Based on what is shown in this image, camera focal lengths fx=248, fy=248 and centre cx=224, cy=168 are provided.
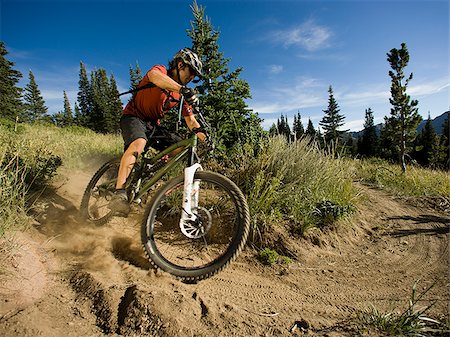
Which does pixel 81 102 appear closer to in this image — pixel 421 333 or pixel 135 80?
pixel 135 80

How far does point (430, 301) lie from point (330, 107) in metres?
42.5

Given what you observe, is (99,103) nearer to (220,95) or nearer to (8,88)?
(8,88)

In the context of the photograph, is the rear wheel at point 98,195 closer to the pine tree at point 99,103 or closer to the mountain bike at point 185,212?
the mountain bike at point 185,212

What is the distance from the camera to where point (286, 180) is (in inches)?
179

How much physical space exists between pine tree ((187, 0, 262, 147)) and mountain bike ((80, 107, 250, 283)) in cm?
272

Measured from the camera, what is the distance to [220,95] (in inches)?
263

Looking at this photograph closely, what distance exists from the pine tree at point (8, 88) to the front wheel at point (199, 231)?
3593 cm

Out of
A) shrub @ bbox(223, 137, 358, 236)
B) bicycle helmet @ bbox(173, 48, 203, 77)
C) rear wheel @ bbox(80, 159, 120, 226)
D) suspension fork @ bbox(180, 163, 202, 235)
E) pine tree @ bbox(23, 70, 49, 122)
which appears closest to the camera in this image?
suspension fork @ bbox(180, 163, 202, 235)

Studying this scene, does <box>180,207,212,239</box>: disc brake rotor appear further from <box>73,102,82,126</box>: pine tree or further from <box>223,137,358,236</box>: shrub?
<box>73,102,82,126</box>: pine tree

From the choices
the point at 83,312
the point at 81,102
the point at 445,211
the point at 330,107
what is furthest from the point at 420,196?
the point at 81,102

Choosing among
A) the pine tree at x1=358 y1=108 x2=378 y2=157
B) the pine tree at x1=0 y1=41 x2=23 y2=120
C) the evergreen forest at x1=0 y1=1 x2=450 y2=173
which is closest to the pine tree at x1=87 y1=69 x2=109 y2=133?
the evergreen forest at x1=0 y1=1 x2=450 y2=173

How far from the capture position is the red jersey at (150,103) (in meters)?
3.26

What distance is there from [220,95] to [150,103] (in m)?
3.65

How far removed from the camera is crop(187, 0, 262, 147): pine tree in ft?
21.2
